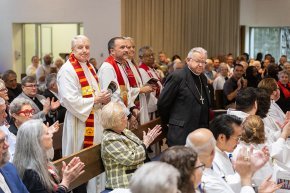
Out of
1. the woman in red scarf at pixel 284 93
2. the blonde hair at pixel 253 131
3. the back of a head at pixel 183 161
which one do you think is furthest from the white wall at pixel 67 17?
the back of a head at pixel 183 161

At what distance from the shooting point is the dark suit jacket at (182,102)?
5840 mm

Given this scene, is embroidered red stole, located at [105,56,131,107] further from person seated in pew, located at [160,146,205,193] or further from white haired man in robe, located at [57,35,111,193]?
person seated in pew, located at [160,146,205,193]

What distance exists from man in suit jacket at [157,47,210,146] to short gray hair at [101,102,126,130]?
1.19m

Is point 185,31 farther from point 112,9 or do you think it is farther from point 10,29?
point 10,29

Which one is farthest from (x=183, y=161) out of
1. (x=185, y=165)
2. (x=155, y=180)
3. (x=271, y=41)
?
(x=271, y=41)

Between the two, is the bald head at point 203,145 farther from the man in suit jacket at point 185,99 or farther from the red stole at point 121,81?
the red stole at point 121,81

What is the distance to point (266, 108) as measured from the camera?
6.27 meters

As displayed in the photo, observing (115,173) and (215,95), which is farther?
(215,95)

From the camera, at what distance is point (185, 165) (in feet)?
10.4

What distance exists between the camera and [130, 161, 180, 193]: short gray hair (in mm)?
2578

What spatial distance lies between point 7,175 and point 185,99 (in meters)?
2.69

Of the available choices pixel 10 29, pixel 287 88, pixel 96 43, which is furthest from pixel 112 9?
pixel 287 88

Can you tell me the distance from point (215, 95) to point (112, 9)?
4.55 metres

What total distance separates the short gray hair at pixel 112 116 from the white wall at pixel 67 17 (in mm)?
8986
